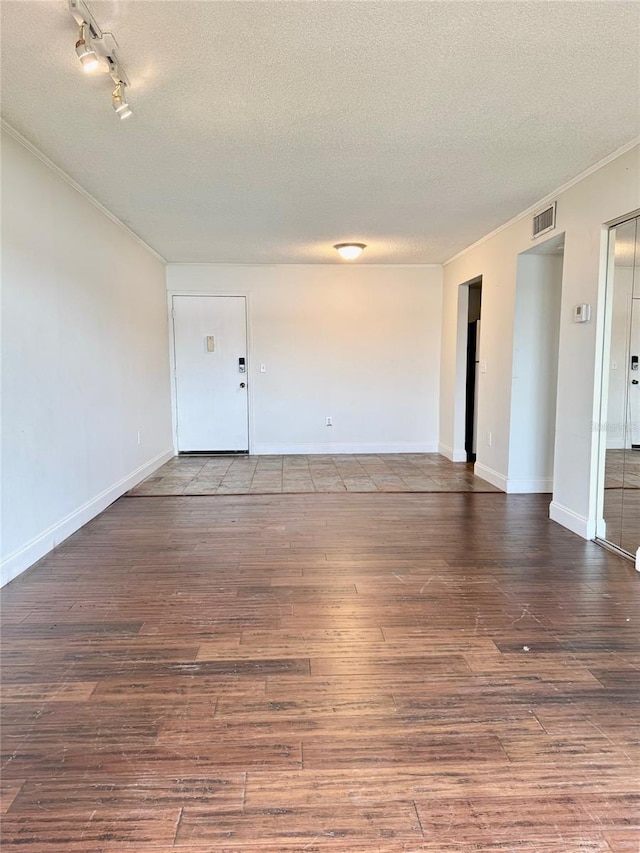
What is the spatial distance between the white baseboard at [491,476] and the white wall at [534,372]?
0.08 meters

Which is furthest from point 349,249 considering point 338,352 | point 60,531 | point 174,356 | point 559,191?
point 60,531

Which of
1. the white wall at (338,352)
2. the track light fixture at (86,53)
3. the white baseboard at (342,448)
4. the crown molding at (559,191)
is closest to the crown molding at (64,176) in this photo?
the track light fixture at (86,53)

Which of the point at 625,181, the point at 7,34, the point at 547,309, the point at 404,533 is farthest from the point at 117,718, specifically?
the point at 547,309

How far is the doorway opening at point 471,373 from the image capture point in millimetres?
5695

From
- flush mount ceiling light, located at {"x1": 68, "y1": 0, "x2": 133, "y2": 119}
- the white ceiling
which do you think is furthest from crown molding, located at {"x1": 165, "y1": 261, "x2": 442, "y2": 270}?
flush mount ceiling light, located at {"x1": 68, "y1": 0, "x2": 133, "y2": 119}

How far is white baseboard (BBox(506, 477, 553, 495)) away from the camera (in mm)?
4348

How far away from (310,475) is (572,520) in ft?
8.51

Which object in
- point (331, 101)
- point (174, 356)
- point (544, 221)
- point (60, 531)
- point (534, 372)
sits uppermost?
point (331, 101)

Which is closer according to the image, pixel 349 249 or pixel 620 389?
pixel 620 389

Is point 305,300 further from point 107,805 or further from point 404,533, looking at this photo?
point 107,805

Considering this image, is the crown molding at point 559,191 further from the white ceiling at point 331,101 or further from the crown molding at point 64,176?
the crown molding at point 64,176

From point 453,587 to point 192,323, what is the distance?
15.7 ft

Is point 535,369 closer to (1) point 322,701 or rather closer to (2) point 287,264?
(2) point 287,264

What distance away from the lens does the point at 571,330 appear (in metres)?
3.35
